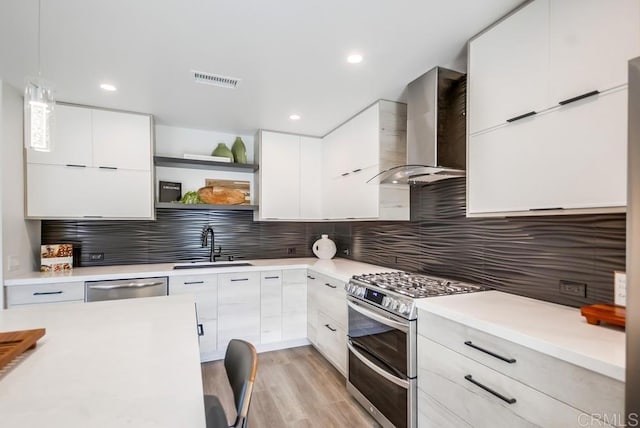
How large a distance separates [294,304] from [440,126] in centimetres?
224

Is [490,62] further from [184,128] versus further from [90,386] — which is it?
[184,128]

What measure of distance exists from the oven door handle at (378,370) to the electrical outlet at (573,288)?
0.96 m

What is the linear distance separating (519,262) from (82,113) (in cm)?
365

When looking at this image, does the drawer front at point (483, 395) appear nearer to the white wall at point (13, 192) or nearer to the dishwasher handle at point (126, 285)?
the dishwasher handle at point (126, 285)

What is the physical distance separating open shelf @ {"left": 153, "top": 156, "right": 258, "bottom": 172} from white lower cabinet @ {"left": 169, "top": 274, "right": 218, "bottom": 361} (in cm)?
122

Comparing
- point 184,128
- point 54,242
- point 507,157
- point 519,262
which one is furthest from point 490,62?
point 54,242

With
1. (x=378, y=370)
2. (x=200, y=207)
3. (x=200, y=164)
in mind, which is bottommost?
(x=378, y=370)

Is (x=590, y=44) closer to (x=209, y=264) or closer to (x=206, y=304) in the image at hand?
(x=206, y=304)

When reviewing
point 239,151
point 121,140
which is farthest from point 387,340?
point 121,140

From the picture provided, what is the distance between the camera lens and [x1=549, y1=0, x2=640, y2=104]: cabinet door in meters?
1.12

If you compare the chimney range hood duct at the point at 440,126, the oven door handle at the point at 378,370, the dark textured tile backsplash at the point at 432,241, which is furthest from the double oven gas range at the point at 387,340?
the chimney range hood duct at the point at 440,126

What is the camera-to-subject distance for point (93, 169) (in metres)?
2.80

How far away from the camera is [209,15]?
5.14ft

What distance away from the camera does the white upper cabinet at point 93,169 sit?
266 centimetres
